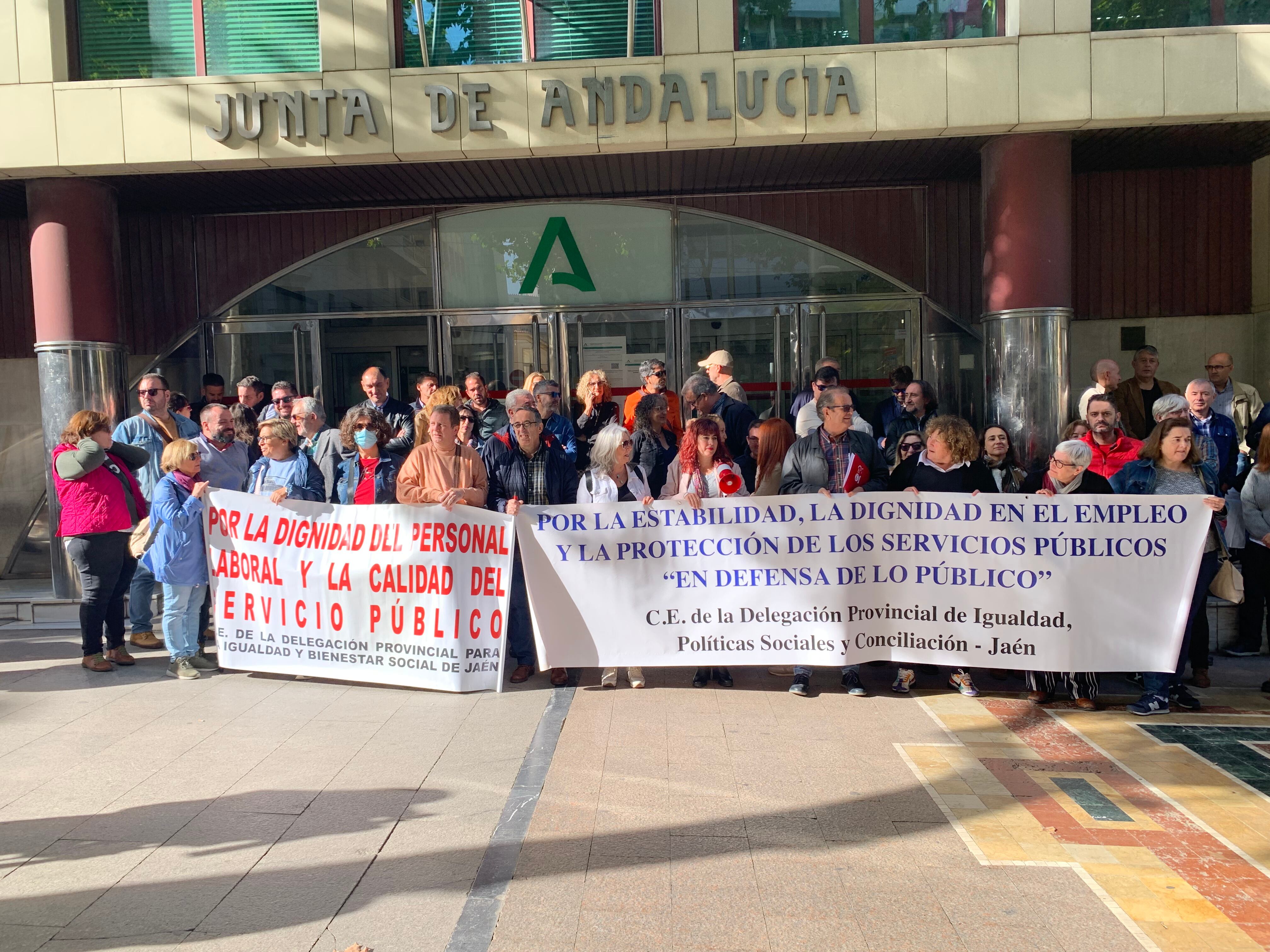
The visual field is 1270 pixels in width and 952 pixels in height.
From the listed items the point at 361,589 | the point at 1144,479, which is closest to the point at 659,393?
the point at 361,589

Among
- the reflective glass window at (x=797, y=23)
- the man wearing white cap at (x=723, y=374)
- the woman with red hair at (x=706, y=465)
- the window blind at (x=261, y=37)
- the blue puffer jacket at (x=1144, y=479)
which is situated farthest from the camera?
Answer: the window blind at (x=261, y=37)

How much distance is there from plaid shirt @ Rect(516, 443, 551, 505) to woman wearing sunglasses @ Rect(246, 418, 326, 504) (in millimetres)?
1470

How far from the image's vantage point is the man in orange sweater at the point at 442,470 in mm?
6605

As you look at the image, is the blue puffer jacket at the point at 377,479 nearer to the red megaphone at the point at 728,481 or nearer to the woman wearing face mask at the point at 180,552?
the woman wearing face mask at the point at 180,552

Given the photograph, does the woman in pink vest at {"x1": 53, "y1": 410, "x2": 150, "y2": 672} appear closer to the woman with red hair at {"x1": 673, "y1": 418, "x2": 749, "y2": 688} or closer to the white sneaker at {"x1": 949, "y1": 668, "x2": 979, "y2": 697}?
the woman with red hair at {"x1": 673, "y1": 418, "x2": 749, "y2": 688}

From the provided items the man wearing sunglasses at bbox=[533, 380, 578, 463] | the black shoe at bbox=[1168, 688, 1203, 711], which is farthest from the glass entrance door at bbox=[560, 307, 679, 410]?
the black shoe at bbox=[1168, 688, 1203, 711]

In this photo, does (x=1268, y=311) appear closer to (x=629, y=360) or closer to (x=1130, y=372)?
(x=1130, y=372)

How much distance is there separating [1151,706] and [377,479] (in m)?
5.07

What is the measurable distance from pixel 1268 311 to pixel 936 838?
8.80 m

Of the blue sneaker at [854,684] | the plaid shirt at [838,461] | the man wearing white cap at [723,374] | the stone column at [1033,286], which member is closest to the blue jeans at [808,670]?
the blue sneaker at [854,684]

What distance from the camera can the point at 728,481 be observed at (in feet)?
21.5

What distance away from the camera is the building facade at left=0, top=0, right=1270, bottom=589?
8.93 meters

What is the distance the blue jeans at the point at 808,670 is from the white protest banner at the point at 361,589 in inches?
73.1

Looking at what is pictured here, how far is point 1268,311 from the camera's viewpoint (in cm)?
1054
